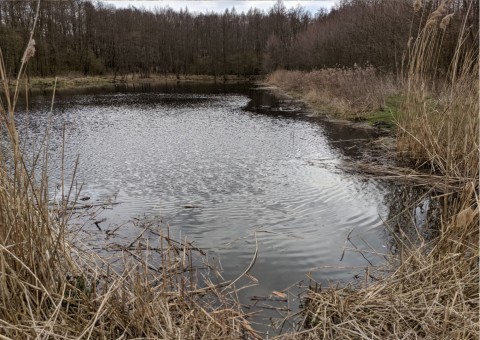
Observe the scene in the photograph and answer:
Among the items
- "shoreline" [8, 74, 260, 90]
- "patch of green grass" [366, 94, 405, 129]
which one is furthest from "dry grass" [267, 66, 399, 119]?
"shoreline" [8, 74, 260, 90]

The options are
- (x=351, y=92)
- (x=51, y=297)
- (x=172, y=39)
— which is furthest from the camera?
(x=172, y=39)

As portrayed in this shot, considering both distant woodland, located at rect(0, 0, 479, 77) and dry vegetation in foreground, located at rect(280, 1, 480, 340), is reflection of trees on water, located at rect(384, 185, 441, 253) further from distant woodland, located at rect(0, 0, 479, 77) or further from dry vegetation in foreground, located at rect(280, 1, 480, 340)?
distant woodland, located at rect(0, 0, 479, 77)

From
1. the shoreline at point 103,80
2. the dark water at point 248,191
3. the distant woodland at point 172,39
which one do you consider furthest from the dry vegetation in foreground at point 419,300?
the distant woodland at point 172,39

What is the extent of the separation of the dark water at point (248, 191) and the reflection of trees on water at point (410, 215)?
10 centimetres

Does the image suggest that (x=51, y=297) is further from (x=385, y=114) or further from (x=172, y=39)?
(x=172, y=39)

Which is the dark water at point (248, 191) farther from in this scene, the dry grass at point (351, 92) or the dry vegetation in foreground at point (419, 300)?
the dry grass at point (351, 92)

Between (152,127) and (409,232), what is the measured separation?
10.4 metres

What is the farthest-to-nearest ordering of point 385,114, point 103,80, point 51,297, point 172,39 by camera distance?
1. point 172,39
2. point 103,80
3. point 385,114
4. point 51,297

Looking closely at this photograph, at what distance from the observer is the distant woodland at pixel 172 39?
38.4m

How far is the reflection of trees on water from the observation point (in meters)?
4.62

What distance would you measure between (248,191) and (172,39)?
61451mm

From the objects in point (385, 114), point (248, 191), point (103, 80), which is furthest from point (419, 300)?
point (103, 80)

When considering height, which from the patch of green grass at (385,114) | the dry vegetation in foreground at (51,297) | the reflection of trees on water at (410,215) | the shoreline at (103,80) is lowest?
the reflection of trees on water at (410,215)

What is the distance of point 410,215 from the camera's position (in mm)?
4922
